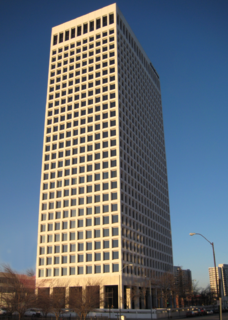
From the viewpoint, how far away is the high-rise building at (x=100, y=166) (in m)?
81.9

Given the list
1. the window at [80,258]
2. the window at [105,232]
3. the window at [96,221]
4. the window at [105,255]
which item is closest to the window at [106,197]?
A: the window at [96,221]

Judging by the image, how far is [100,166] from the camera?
8769cm

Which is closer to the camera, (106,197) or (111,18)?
(106,197)

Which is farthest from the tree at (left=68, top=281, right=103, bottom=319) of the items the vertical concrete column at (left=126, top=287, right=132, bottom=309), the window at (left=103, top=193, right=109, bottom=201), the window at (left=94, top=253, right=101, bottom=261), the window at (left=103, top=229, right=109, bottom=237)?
the window at (left=103, top=193, right=109, bottom=201)

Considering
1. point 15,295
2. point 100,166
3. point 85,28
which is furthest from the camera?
point 85,28

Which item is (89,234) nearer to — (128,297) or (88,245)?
(88,245)

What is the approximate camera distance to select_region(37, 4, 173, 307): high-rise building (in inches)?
3226

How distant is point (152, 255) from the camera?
101 meters

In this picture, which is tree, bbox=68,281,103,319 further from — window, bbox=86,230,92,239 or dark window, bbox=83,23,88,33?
dark window, bbox=83,23,88,33

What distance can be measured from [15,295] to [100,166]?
4579cm

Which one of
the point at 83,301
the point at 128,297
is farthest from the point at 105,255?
the point at 83,301

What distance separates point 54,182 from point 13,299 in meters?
48.7

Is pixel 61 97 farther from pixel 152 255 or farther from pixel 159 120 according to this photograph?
pixel 152 255

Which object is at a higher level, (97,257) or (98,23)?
(98,23)
